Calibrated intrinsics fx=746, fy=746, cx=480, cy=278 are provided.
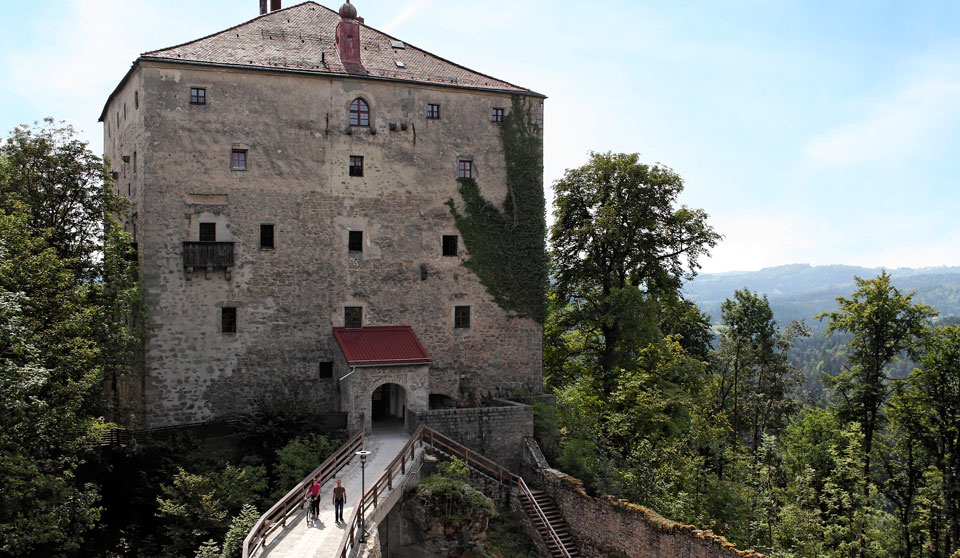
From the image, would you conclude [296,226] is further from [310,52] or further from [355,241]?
[310,52]

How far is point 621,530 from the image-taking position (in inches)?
970

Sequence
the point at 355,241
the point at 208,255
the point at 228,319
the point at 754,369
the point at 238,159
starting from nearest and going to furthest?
the point at 208,255, the point at 228,319, the point at 238,159, the point at 355,241, the point at 754,369

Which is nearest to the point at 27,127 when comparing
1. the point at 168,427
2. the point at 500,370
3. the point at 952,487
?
the point at 168,427

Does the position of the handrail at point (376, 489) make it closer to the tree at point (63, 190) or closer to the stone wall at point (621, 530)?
the stone wall at point (621, 530)

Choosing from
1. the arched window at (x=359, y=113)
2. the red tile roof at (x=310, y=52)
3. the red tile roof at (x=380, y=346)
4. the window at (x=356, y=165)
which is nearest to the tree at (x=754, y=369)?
the red tile roof at (x=310, y=52)

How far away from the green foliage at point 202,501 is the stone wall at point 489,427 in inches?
265

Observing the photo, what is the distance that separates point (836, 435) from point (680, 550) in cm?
1422

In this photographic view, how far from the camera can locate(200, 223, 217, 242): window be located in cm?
2772

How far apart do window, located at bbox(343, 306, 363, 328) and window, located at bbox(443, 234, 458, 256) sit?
434 cm

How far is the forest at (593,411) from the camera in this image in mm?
19781

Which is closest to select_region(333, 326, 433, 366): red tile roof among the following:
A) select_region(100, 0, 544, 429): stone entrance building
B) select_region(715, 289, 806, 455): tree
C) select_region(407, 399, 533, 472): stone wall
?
select_region(100, 0, 544, 429): stone entrance building

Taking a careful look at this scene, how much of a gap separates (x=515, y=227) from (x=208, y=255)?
12522 millimetres

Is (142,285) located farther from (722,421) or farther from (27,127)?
(722,421)

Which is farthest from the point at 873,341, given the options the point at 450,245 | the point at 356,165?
the point at 356,165
